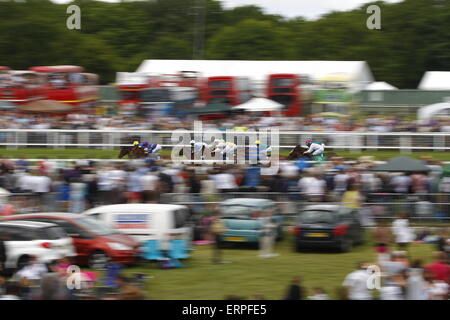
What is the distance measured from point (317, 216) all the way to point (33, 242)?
21.1 ft

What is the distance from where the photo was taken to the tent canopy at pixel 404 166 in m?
21.5

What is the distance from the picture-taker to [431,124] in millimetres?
31531

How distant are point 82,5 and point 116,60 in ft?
58.6

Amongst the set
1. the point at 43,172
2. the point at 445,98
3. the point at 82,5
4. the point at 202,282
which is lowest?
the point at 202,282

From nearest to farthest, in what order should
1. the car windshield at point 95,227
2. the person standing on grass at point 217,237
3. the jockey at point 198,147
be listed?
the car windshield at point 95,227 < the person standing on grass at point 217,237 < the jockey at point 198,147

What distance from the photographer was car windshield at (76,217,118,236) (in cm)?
1619

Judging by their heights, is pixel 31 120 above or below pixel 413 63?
below

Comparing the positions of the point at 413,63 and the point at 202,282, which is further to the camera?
the point at 413,63

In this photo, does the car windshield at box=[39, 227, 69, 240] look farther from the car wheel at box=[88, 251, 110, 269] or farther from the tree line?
the tree line

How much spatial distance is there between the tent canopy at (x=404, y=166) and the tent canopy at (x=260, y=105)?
12912mm

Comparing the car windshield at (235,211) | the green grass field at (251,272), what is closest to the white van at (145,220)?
the green grass field at (251,272)

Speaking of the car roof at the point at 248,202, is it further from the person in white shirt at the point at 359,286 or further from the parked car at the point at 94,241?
the person in white shirt at the point at 359,286
